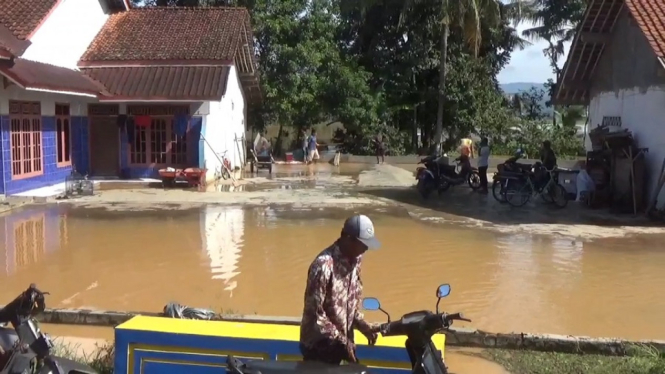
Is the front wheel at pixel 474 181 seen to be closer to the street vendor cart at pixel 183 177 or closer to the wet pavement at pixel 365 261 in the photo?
the wet pavement at pixel 365 261

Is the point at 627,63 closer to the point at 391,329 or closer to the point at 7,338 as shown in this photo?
the point at 391,329

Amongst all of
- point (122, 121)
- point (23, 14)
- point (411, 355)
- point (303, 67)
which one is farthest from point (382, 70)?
point (411, 355)

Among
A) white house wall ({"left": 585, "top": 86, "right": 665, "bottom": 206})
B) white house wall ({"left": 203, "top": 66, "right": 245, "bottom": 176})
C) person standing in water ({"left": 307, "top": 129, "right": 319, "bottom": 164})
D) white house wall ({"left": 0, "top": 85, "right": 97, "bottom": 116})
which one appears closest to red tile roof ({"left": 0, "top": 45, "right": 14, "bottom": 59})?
white house wall ({"left": 0, "top": 85, "right": 97, "bottom": 116})

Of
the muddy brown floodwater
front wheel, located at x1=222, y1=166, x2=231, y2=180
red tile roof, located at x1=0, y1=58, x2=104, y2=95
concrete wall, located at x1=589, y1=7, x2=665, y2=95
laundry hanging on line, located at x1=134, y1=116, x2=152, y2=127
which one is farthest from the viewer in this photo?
front wheel, located at x1=222, y1=166, x2=231, y2=180

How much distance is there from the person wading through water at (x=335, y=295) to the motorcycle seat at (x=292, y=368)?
0.56 ft

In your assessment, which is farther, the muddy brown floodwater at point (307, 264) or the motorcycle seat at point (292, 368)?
the muddy brown floodwater at point (307, 264)

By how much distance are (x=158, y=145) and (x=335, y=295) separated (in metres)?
19.5

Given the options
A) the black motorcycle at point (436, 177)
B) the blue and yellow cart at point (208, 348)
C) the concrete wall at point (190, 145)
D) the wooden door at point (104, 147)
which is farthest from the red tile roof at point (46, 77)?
the blue and yellow cart at point (208, 348)

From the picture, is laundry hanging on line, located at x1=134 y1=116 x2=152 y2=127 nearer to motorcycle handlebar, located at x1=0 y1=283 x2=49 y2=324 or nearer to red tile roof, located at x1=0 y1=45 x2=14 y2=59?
red tile roof, located at x1=0 y1=45 x2=14 y2=59

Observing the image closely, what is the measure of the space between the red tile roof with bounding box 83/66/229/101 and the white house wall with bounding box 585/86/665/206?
10781 millimetres

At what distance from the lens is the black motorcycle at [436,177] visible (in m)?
18.2

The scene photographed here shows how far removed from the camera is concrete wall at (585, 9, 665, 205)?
15367mm

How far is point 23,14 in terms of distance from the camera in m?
19.8

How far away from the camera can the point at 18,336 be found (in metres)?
4.39
